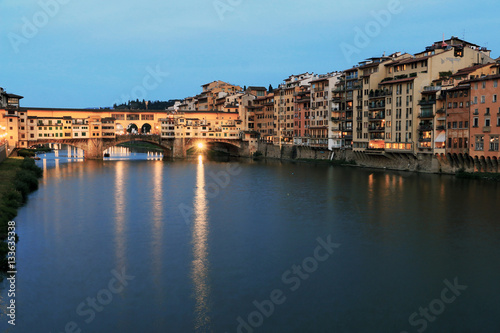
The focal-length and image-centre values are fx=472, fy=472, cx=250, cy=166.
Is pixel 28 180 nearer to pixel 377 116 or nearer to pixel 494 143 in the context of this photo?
pixel 377 116

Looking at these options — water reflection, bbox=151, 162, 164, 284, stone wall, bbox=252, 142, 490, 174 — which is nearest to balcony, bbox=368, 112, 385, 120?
stone wall, bbox=252, 142, 490, 174

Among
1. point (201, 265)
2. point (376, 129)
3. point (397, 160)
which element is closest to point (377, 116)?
point (376, 129)

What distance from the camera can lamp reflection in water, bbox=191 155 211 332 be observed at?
13.5m

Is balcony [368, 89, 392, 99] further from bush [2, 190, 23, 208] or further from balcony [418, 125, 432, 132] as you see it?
bush [2, 190, 23, 208]

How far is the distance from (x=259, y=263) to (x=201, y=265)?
2.22 meters

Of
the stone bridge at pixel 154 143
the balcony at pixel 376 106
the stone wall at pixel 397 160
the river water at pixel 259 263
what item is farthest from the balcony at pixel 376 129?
the stone bridge at pixel 154 143

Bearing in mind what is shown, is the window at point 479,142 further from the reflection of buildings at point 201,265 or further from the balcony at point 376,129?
the reflection of buildings at point 201,265

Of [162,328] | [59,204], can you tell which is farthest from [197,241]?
[59,204]

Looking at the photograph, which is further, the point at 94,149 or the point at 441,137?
the point at 94,149

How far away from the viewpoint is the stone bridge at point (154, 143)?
7381 centimetres

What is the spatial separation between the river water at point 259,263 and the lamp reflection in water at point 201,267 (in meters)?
0.06

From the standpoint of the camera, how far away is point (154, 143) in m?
79.8

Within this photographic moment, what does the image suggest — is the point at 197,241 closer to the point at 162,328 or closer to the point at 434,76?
the point at 162,328

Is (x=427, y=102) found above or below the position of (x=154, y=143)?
above
